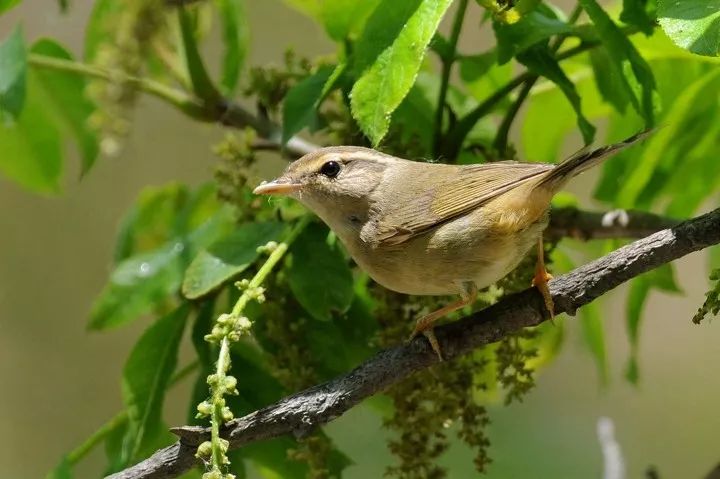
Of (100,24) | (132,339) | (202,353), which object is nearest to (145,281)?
(202,353)

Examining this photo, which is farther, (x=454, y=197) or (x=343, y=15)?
(x=343, y=15)

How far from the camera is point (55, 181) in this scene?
167 cm

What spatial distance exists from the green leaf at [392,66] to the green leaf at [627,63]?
7.7 inches

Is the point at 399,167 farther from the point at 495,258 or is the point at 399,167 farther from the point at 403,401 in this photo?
the point at 403,401

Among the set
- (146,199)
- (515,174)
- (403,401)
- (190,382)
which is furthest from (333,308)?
(190,382)

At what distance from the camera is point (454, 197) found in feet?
3.68

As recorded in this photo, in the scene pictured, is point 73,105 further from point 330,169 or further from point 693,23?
point 693,23

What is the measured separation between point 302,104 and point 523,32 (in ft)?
0.96

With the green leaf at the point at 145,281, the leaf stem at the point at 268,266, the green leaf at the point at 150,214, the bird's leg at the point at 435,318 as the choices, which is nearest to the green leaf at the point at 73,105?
the green leaf at the point at 150,214

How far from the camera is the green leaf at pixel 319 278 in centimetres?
112

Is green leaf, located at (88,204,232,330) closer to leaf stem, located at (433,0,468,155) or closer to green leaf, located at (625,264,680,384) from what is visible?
leaf stem, located at (433,0,468,155)

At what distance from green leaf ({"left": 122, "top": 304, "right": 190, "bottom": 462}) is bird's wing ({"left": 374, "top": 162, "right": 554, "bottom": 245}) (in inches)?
13.8

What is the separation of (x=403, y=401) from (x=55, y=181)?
0.89m

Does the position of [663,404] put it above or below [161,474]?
below
